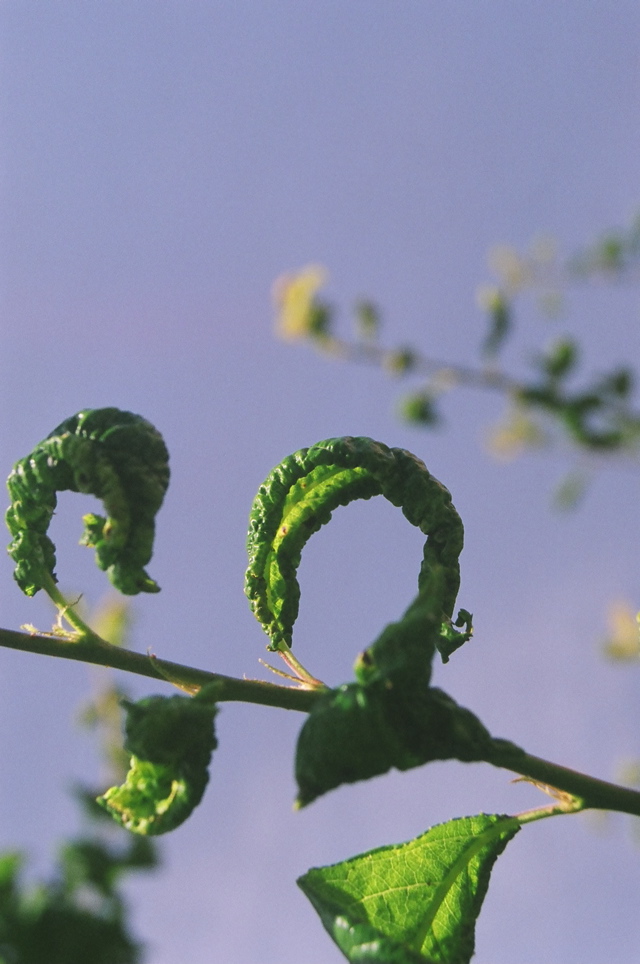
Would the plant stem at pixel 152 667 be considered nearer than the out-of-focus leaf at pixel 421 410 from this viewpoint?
Yes

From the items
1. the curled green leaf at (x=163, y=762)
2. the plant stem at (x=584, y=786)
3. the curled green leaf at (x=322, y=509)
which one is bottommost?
the curled green leaf at (x=163, y=762)

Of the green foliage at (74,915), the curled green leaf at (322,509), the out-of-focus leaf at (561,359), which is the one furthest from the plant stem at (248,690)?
the out-of-focus leaf at (561,359)

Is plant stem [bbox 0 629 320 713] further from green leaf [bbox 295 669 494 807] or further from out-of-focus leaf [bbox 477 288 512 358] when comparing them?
out-of-focus leaf [bbox 477 288 512 358]

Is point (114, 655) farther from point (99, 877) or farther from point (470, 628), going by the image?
point (99, 877)

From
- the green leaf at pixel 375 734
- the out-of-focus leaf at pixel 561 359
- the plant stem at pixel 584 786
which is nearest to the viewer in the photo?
the green leaf at pixel 375 734

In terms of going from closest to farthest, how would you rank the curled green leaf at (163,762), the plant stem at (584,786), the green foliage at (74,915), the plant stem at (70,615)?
the green foliage at (74,915)
the curled green leaf at (163,762)
the plant stem at (584,786)
the plant stem at (70,615)

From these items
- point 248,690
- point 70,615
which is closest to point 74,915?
point 248,690

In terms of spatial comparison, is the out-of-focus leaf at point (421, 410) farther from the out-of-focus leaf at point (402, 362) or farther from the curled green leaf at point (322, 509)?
the curled green leaf at point (322, 509)
